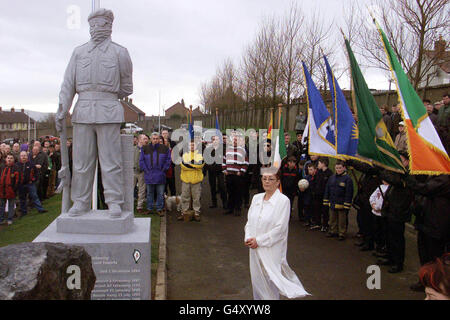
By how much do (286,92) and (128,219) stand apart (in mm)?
21878

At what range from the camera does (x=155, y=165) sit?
10602mm

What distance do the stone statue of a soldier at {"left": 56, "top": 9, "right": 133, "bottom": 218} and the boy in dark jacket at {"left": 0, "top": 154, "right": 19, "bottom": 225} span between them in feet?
21.2

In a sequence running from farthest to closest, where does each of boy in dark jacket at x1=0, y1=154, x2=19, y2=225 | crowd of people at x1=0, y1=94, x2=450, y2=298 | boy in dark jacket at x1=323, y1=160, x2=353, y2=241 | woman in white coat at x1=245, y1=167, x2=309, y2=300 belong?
boy in dark jacket at x1=0, y1=154, x2=19, y2=225 → boy in dark jacket at x1=323, y1=160, x2=353, y2=241 → crowd of people at x1=0, y1=94, x2=450, y2=298 → woman in white coat at x1=245, y1=167, x2=309, y2=300

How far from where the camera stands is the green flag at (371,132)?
6.07 meters

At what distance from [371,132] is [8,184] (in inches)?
372

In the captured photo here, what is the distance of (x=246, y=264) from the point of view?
7.38 meters

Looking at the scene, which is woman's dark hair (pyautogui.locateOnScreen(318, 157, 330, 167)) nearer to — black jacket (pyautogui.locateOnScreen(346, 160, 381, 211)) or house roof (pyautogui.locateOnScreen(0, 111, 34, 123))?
black jacket (pyautogui.locateOnScreen(346, 160, 381, 211))

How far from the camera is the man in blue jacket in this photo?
10.6 metres

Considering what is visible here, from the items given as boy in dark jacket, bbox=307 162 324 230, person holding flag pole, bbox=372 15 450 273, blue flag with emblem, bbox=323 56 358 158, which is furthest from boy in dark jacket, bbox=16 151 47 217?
person holding flag pole, bbox=372 15 450 273

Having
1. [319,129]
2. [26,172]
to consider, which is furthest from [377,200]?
[26,172]

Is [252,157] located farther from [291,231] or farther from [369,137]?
[369,137]

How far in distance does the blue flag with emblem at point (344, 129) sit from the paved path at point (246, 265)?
1942 millimetres

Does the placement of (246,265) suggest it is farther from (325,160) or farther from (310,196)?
(325,160)
